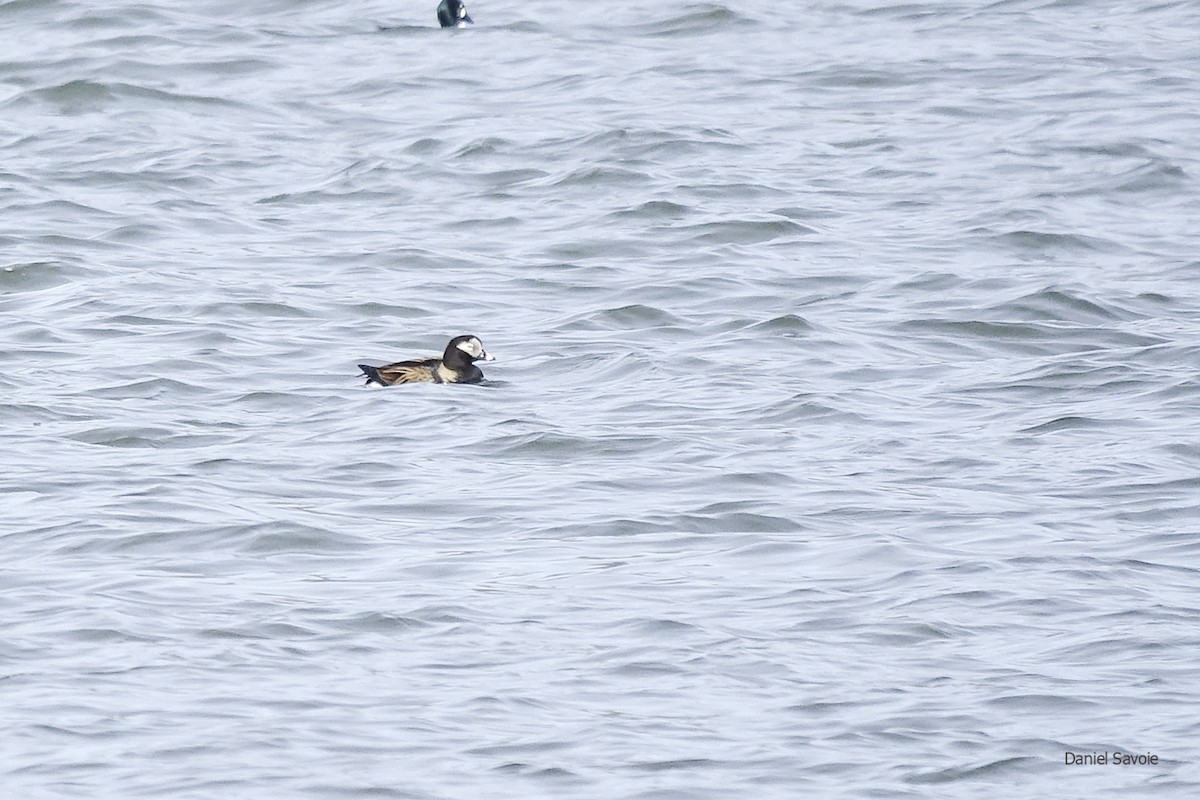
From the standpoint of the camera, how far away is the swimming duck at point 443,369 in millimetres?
12055

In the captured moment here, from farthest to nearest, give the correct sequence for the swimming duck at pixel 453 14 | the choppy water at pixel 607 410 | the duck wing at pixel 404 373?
the swimming duck at pixel 453 14
the duck wing at pixel 404 373
the choppy water at pixel 607 410

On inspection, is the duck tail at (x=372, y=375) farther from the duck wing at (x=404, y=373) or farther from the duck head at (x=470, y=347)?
the duck head at (x=470, y=347)

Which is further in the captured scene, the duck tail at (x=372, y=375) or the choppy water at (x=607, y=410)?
the duck tail at (x=372, y=375)

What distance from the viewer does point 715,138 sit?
1866 cm

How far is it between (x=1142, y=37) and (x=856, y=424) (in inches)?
478

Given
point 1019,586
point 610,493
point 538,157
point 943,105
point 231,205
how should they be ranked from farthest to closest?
point 943,105, point 538,157, point 231,205, point 610,493, point 1019,586

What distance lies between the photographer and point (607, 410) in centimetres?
1170

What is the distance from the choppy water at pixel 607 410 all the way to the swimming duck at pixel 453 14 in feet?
0.63

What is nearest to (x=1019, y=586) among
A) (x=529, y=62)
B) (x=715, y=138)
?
(x=715, y=138)

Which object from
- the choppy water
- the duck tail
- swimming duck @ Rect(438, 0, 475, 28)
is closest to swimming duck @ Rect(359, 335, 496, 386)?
the duck tail

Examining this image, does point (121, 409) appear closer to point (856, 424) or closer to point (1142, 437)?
point (856, 424)

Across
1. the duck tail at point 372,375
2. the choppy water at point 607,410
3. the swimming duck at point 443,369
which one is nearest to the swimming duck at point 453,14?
the choppy water at point 607,410

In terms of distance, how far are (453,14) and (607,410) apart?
1165 cm

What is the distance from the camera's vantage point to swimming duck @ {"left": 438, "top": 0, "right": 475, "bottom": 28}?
887 inches
